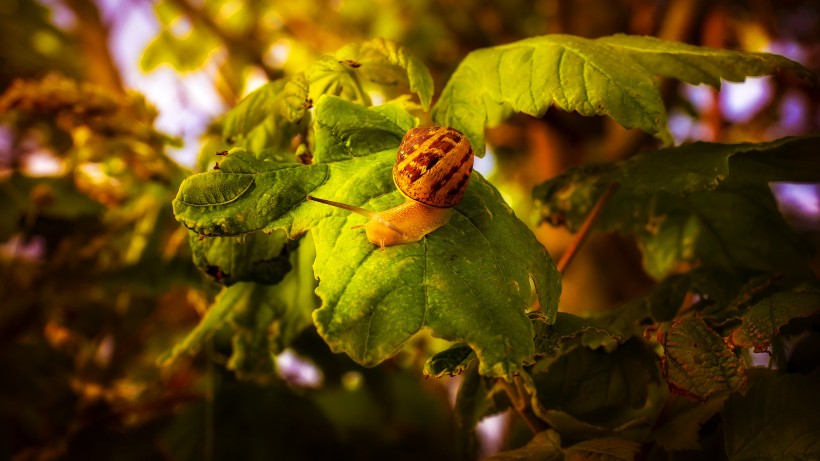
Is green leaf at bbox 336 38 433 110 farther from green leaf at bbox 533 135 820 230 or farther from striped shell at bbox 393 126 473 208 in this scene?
green leaf at bbox 533 135 820 230

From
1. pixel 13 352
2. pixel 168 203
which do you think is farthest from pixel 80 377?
pixel 168 203

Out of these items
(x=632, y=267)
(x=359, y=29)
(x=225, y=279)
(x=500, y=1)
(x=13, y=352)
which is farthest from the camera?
(x=359, y=29)

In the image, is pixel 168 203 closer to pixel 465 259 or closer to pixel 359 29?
pixel 465 259

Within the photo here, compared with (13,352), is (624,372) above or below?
above

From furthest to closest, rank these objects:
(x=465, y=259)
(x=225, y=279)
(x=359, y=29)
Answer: (x=359, y=29)
(x=225, y=279)
(x=465, y=259)

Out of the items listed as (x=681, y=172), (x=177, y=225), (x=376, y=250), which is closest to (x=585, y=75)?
(x=681, y=172)

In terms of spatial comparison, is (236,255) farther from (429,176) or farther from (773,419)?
(773,419)

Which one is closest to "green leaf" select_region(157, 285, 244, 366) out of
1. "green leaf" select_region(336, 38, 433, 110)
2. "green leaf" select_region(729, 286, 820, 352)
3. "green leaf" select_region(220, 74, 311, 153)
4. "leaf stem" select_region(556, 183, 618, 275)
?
"green leaf" select_region(220, 74, 311, 153)
